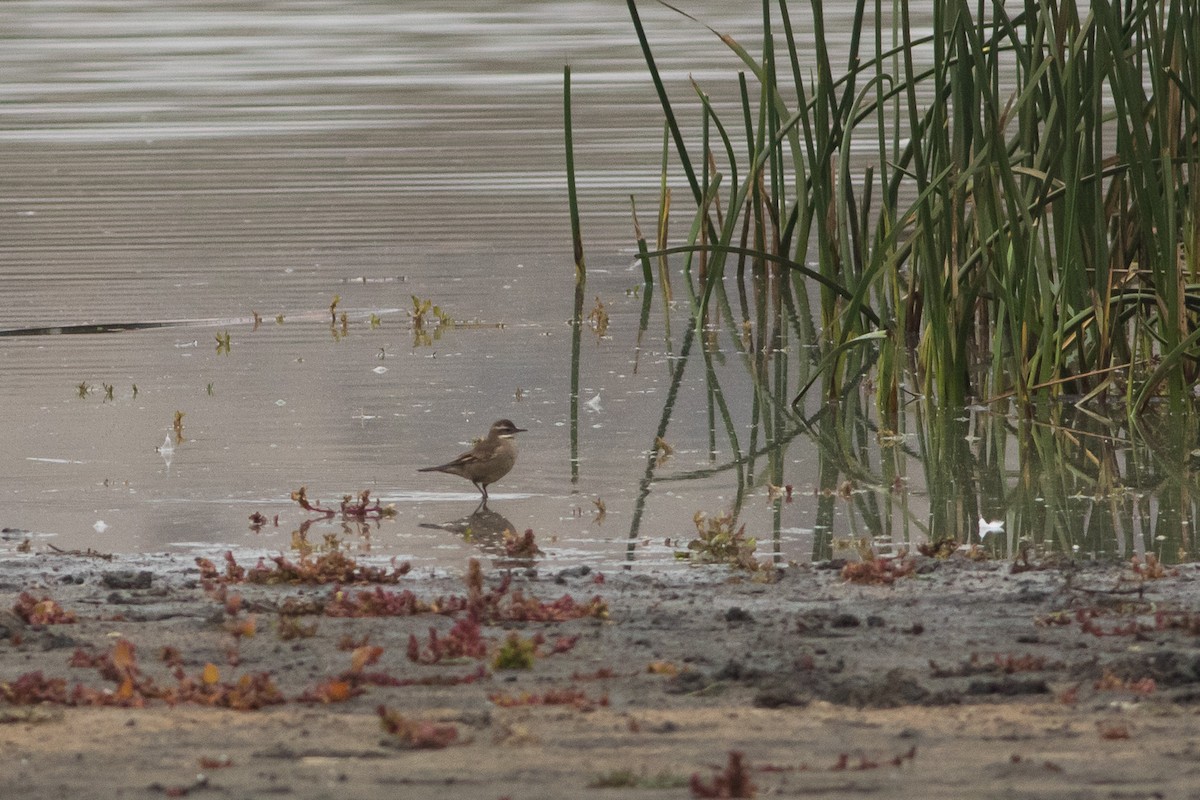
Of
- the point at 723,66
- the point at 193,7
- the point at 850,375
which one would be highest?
the point at 193,7

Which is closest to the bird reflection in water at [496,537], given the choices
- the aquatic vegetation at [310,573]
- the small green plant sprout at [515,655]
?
the aquatic vegetation at [310,573]

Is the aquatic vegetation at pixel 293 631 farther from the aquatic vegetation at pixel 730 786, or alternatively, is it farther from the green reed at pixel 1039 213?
the green reed at pixel 1039 213

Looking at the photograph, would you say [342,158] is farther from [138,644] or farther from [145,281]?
[138,644]

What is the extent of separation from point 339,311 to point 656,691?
21.6ft

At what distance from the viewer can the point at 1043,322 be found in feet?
24.7

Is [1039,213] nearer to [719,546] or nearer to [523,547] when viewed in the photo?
[719,546]

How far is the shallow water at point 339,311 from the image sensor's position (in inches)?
262

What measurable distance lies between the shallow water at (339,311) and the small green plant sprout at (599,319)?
0.06 metres

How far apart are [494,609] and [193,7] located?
3092 centimetres

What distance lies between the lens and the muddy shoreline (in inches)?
142

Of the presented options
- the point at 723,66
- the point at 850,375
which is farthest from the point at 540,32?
the point at 850,375

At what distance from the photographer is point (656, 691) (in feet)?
13.8

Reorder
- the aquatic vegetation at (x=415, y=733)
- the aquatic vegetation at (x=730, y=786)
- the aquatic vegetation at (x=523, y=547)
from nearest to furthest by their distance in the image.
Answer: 1. the aquatic vegetation at (x=730, y=786)
2. the aquatic vegetation at (x=415, y=733)
3. the aquatic vegetation at (x=523, y=547)

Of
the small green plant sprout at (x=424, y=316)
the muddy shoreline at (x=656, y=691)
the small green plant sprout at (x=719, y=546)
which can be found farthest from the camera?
the small green plant sprout at (x=424, y=316)
